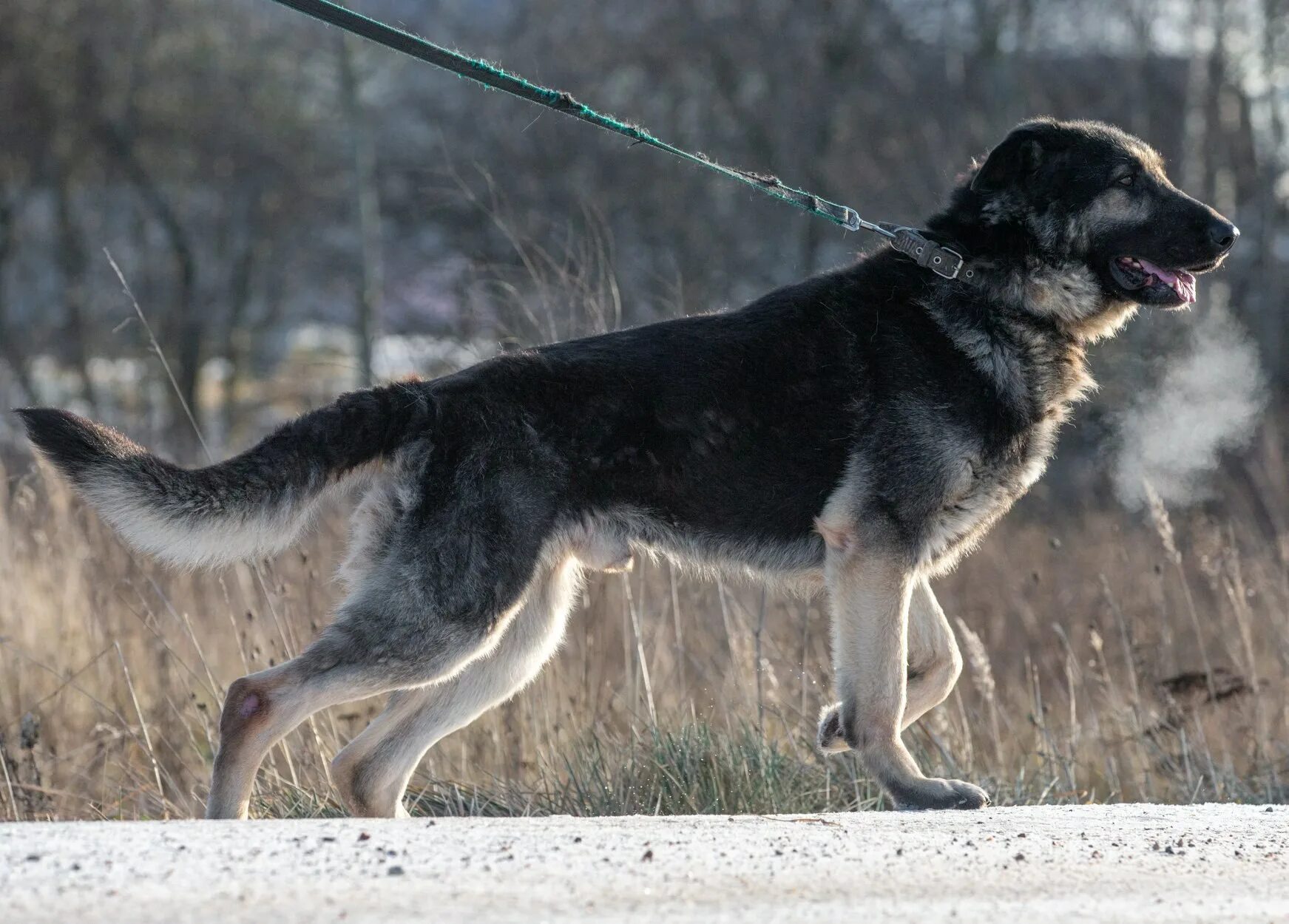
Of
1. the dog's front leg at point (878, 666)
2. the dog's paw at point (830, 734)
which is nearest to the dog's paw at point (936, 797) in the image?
the dog's front leg at point (878, 666)

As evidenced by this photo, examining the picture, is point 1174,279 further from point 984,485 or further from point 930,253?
point 984,485

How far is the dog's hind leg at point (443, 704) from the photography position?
4.48 meters

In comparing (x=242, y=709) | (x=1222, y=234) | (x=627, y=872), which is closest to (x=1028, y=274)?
(x=1222, y=234)

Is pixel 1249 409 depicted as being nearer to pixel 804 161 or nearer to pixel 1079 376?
pixel 804 161

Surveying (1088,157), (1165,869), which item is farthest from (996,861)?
(1088,157)

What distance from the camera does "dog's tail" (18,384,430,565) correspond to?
12.5 ft

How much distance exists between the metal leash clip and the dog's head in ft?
0.73

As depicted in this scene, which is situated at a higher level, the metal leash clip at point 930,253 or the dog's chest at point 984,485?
the metal leash clip at point 930,253

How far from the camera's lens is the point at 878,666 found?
14.5ft

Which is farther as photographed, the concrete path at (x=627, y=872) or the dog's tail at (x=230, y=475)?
the dog's tail at (x=230, y=475)

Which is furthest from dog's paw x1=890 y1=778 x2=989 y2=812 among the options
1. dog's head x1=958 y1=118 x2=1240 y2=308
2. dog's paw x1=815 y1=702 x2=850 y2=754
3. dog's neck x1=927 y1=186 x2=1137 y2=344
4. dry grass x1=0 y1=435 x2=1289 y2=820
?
dog's head x1=958 y1=118 x2=1240 y2=308

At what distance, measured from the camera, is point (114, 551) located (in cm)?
730

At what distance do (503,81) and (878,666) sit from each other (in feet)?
6.94

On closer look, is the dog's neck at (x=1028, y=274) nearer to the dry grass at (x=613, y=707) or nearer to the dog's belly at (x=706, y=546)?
the dog's belly at (x=706, y=546)
